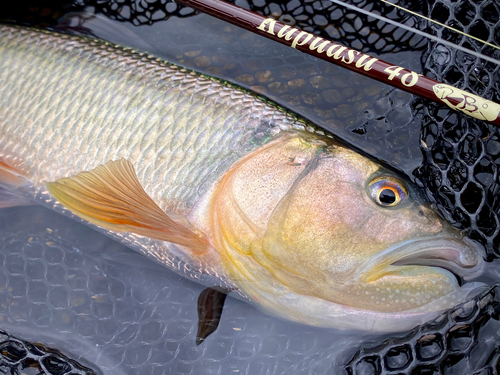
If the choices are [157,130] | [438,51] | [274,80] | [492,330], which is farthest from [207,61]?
[492,330]

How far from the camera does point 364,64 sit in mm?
1587

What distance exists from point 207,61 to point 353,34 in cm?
73

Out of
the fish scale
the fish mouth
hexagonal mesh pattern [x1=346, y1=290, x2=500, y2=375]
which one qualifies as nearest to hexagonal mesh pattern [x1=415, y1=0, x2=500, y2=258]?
the fish mouth

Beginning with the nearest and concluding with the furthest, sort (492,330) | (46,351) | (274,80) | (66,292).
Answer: (492,330) → (46,351) → (66,292) → (274,80)

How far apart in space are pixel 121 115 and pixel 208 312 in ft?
2.99

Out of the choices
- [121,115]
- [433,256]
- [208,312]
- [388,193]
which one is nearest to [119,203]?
[121,115]

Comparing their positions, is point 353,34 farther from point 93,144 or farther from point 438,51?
point 93,144

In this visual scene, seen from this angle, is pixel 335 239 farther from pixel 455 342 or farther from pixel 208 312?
pixel 208 312

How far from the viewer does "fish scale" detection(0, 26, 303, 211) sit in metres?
1.59

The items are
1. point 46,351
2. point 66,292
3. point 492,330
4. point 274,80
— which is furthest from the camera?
point 274,80

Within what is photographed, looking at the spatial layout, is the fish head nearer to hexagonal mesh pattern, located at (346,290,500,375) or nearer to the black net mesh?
hexagonal mesh pattern, located at (346,290,500,375)

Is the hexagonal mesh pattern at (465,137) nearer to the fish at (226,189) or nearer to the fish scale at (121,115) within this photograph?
the fish at (226,189)

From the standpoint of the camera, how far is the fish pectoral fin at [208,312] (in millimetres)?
1817

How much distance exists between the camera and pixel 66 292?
6.22 ft
